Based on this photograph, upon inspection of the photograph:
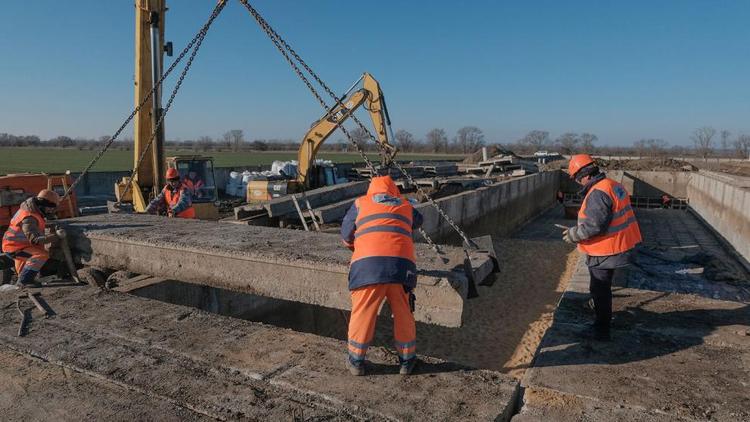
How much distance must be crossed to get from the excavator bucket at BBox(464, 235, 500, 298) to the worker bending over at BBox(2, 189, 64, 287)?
4.80 m

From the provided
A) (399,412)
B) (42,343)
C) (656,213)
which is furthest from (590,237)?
(656,213)

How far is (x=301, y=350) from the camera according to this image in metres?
3.77

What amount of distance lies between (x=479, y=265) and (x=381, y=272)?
4.91ft

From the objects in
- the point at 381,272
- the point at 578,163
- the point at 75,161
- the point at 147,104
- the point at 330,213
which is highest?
the point at 147,104

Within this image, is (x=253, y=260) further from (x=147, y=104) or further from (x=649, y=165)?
(x=649, y=165)

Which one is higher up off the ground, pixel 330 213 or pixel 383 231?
pixel 383 231

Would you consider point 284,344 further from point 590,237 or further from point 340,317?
point 340,317

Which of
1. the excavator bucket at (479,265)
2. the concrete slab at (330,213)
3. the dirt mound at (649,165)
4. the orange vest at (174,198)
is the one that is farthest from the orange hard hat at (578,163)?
the dirt mound at (649,165)

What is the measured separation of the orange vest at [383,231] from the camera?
10.5ft

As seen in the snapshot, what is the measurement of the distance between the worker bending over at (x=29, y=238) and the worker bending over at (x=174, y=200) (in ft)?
6.28

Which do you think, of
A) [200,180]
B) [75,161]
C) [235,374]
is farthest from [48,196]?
[75,161]

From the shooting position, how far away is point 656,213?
852 inches

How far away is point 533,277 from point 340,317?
495 cm

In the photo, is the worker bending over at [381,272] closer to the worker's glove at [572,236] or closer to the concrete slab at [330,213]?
the worker's glove at [572,236]
